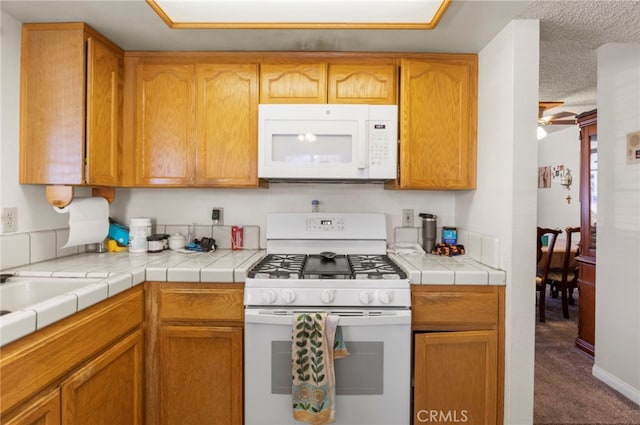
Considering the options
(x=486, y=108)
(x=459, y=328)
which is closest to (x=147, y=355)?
(x=459, y=328)

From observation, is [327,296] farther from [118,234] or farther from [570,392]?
[570,392]

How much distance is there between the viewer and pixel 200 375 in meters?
1.62

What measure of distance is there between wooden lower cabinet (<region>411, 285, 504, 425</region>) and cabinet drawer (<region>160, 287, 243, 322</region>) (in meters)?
0.86

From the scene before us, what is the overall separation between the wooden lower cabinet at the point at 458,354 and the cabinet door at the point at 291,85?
1225 millimetres

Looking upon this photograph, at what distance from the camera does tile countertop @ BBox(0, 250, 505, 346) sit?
4.39ft

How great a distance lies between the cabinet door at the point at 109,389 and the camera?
3.91ft

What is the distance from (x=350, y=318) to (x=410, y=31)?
146 centimetres

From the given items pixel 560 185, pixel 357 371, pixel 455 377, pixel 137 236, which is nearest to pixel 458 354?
pixel 455 377

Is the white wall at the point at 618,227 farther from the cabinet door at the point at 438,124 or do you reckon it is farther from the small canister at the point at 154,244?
the small canister at the point at 154,244

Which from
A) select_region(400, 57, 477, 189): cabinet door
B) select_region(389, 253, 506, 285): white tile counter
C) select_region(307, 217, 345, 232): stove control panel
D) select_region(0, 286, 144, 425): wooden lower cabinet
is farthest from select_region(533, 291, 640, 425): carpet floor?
select_region(0, 286, 144, 425): wooden lower cabinet

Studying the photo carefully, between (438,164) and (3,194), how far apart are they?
87.5 inches

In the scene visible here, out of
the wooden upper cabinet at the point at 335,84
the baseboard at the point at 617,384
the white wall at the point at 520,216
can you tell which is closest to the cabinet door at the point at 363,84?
the wooden upper cabinet at the point at 335,84

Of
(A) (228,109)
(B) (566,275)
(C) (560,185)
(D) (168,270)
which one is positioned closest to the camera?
(D) (168,270)

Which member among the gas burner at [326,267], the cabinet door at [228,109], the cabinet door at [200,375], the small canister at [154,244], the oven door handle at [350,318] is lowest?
the cabinet door at [200,375]
